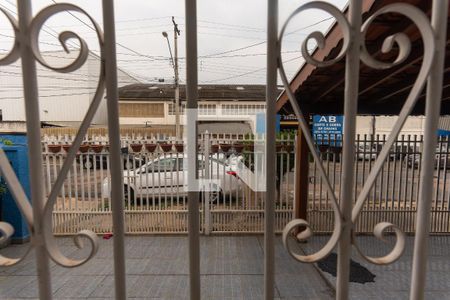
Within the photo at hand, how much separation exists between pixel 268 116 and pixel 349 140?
0.24 meters

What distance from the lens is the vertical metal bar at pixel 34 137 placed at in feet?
2.27

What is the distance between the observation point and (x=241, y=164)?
5176 millimetres

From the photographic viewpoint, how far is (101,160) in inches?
194

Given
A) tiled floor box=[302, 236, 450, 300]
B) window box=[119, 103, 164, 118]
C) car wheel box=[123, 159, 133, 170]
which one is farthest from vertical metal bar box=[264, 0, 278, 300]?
window box=[119, 103, 164, 118]

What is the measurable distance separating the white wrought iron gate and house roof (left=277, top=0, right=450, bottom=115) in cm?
23

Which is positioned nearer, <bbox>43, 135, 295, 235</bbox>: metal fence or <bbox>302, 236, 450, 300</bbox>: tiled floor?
<bbox>302, 236, 450, 300</bbox>: tiled floor

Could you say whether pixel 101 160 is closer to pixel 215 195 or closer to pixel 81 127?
pixel 215 195

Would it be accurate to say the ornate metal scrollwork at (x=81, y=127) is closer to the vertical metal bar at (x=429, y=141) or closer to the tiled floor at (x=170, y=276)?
the vertical metal bar at (x=429, y=141)

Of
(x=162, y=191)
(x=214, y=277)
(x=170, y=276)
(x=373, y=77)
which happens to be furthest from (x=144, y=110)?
(x=373, y=77)

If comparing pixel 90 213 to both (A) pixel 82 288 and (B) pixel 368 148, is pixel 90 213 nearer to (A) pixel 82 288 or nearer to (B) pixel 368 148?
(A) pixel 82 288

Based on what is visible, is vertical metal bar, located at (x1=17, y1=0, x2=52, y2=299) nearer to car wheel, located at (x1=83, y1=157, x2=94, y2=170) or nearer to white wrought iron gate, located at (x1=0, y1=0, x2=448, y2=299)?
white wrought iron gate, located at (x1=0, y1=0, x2=448, y2=299)

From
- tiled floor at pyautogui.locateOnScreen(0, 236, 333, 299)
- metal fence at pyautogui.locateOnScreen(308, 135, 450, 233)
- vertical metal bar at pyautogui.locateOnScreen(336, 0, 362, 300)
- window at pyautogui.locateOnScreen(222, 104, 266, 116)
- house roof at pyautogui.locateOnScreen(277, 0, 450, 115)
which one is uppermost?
window at pyautogui.locateOnScreen(222, 104, 266, 116)

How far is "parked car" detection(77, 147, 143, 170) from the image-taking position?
493 cm

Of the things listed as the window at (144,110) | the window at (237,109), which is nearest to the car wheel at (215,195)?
the window at (237,109)
